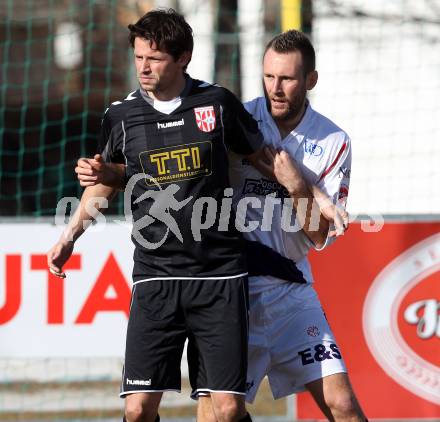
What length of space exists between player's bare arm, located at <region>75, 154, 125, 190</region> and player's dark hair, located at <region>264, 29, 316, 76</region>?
2.71 ft

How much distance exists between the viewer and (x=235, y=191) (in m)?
4.33

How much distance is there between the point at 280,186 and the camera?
434 centimetres

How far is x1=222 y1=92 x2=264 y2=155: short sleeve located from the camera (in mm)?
4133

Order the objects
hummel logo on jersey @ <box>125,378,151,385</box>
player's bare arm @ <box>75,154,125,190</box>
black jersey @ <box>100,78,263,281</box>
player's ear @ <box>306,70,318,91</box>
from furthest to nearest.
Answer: player's ear @ <box>306,70,318,91</box>
hummel logo on jersey @ <box>125,378,151,385</box>
black jersey @ <box>100,78,263,281</box>
player's bare arm @ <box>75,154,125,190</box>

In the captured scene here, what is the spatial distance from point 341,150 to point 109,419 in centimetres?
279

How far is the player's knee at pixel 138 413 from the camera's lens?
13.8 feet

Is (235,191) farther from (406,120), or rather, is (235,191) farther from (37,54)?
(37,54)

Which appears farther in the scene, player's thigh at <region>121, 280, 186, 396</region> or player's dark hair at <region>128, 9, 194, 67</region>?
player's thigh at <region>121, 280, 186, 396</region>

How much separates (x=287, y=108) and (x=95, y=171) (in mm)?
846

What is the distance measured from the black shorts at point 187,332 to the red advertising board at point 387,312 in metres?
2.02

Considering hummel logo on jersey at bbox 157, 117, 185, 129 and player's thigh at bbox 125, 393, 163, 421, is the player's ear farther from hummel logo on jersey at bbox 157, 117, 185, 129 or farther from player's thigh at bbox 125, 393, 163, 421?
player's thigh at bbox 125, 393, 163, 421

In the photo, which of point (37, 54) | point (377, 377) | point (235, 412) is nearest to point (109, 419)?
point (377, 377)

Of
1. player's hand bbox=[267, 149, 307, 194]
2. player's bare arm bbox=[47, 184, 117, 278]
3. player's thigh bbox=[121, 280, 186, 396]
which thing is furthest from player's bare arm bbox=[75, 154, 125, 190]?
player's hand bbox=[267, 149, 307, 194]

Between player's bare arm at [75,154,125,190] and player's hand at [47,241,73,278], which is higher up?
player's bare arm at [75,154,125,190]
